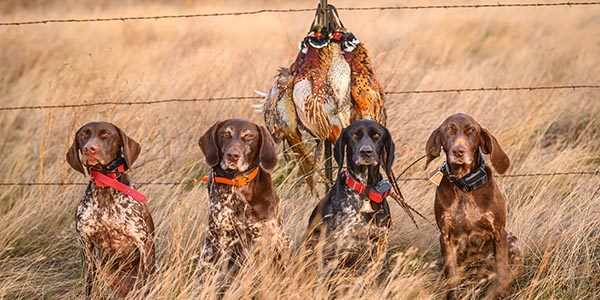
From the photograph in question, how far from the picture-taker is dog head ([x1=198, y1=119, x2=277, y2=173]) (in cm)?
496

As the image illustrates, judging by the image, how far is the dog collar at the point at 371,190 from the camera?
5.14 meters

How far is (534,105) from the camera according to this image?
26.4 ft

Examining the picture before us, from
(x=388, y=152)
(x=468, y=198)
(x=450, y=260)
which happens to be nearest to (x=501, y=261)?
(x=450, y=260)

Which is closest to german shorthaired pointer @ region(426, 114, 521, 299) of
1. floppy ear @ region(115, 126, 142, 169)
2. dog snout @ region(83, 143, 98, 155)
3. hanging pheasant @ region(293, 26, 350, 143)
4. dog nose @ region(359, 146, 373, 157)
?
dog nose @ region(359, 146, 373, 157)

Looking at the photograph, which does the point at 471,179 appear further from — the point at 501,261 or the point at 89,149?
the point at 89,149

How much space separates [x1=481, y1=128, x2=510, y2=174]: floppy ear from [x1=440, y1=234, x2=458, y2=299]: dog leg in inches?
17.5

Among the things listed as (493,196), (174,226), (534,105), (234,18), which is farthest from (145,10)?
(493,196)

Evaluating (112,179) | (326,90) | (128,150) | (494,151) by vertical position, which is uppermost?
(326,90)

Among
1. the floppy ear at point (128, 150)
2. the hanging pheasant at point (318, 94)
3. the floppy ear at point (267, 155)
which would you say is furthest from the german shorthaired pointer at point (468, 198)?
the floppy ear at point (128, 150)

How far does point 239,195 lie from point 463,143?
115 centimetres

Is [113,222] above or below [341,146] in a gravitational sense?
below

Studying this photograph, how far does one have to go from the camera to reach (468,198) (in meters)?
5.07

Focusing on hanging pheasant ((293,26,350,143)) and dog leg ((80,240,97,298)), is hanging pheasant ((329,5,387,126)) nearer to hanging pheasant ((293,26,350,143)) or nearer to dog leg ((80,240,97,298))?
hanging pheasant ((293,26,350,143))

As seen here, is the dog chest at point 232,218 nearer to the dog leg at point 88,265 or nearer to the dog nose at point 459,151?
the dog leg at point 88,265
